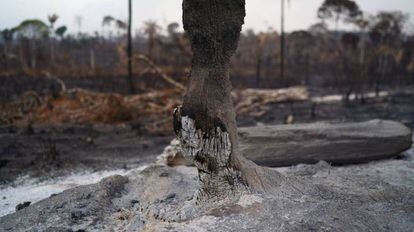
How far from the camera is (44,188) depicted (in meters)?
6.69

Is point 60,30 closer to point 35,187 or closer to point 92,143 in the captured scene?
point 92,143

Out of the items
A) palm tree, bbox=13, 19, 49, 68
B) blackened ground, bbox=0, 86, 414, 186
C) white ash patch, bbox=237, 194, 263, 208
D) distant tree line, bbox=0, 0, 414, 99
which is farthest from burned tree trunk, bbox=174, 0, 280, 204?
palm tree, bbox=13, 19, 49, 68

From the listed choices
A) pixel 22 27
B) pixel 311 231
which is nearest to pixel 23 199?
pixel 311 231

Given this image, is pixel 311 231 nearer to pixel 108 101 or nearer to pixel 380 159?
pixel 380 159

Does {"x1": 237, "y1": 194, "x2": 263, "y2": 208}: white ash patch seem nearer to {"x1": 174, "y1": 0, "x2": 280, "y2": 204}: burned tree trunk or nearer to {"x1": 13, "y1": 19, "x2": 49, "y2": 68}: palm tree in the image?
{"x1": 174, "y1": 0, "x2": 280, "y2": 204}: burned tree trunk

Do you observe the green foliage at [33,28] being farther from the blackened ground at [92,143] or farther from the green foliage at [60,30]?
the blackened ground at [92,143]

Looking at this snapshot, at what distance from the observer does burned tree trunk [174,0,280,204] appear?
14.6 ft

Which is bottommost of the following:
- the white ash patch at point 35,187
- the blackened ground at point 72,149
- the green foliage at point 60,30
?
the white ash patch at point 35,187

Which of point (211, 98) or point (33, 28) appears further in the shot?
point (33, 28)

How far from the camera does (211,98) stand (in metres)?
4.50

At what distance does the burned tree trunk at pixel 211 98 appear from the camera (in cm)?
444

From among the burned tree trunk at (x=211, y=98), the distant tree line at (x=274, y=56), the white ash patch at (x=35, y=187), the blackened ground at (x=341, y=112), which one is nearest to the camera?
the burned tree trunk at (x=211, y=98)

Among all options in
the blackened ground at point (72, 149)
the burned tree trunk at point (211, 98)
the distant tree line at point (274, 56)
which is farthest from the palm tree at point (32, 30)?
the burned tree trunk at point (211, 98)

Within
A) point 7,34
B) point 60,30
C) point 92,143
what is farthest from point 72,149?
point 60,30
